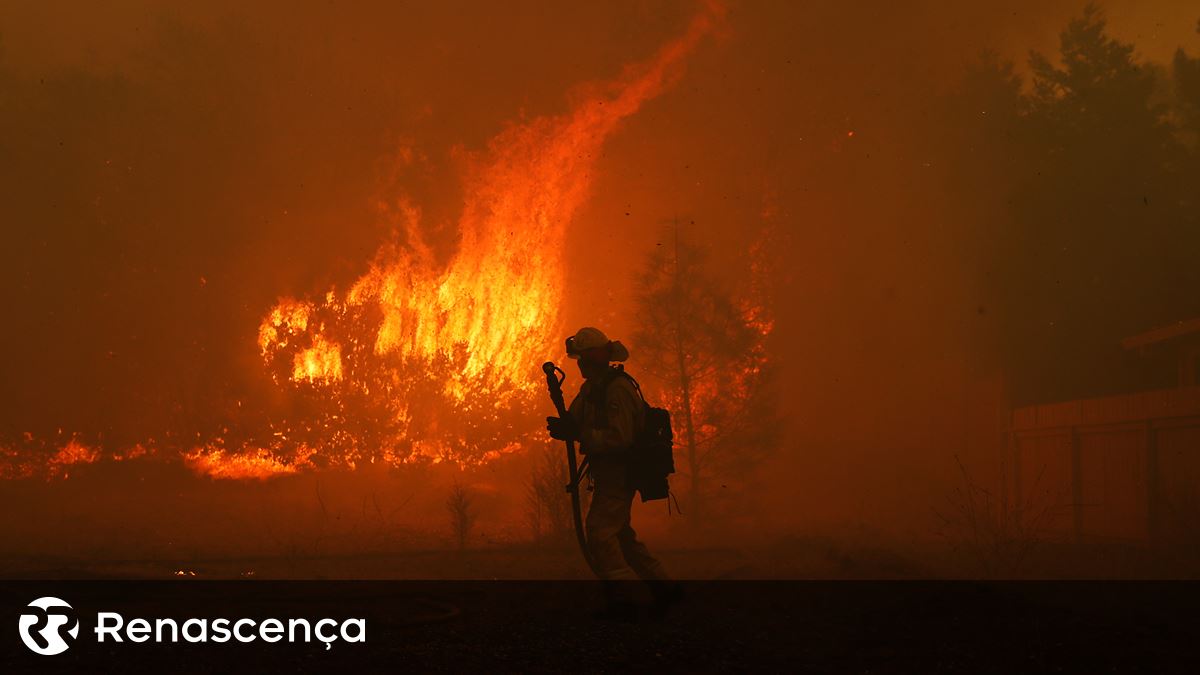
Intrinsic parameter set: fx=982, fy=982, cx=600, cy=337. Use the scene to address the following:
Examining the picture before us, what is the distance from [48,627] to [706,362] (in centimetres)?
2048

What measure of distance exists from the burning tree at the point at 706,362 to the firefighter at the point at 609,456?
16.5 metres

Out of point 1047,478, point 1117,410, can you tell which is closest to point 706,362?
point 1047,478

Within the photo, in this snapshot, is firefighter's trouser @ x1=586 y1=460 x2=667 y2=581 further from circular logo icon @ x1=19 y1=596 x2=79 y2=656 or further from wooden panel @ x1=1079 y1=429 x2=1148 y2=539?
wooden panel @ x1=1079 y1=429 x2=1148 y2=539

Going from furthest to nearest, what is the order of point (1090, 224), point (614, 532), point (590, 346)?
point (1090, 224)
point (590, 346)
point (614, 532)

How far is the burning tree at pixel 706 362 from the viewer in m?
26.0

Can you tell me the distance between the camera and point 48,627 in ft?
24.2

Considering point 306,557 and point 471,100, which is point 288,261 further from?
point 306,557

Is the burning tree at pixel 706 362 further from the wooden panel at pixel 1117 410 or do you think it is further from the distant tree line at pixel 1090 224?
the distant tree line at pixel 1090 224

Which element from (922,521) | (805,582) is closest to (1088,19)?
(922,521)

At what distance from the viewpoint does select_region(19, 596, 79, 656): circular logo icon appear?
6.89 meters

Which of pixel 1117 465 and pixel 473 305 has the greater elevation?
pixel 473 305

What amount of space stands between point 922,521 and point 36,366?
118 feet

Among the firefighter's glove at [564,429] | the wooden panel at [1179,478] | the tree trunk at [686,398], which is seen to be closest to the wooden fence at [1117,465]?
the wooden panel at [1179,478]

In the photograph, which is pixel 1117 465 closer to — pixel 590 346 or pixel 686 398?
pixel 686 398
